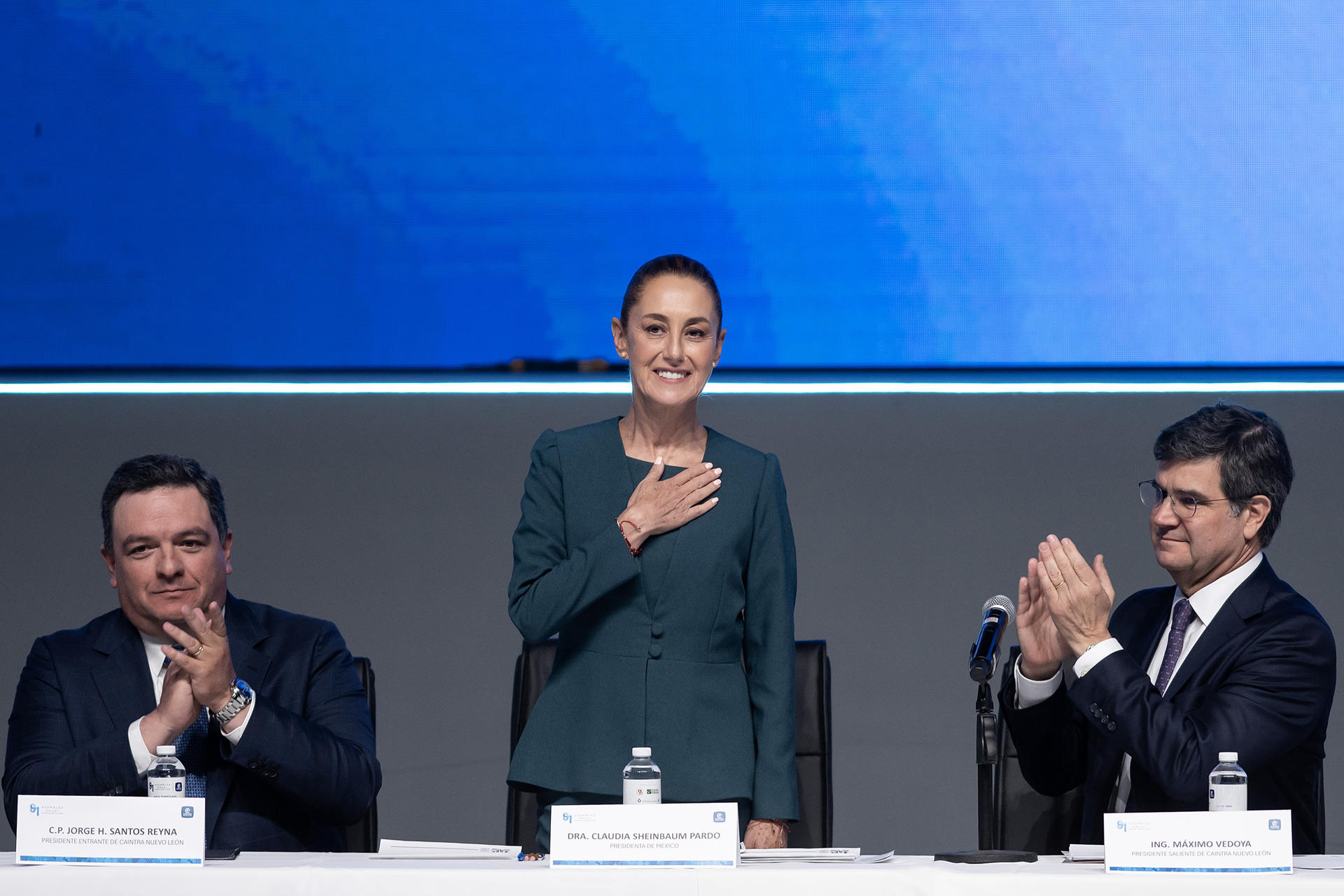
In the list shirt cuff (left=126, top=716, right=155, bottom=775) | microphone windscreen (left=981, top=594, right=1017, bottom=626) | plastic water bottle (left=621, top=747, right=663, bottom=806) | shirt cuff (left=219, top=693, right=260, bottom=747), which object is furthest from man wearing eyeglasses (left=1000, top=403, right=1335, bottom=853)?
shirt cuff (left=126, top=716, right=155, bottom=775)

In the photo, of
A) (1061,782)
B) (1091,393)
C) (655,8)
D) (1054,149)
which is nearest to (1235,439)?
(1061,782)

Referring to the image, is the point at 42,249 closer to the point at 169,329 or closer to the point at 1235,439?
the point at 169,329

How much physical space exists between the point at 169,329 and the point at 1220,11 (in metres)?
2.70

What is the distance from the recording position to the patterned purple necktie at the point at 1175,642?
2.20 metres

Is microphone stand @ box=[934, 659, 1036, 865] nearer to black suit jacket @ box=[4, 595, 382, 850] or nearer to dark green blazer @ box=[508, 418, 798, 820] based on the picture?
dark green blazer @ box=[508, 418, 798, 820]

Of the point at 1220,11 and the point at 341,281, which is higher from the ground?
the point at 1220,11

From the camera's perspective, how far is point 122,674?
216 centimetres

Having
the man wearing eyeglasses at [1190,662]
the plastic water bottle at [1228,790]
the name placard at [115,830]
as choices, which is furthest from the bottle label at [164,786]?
the plastic water bottle at [1228,790]

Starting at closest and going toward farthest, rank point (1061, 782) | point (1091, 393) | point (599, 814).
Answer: point (599, 814) < point (1061, 782) < point (1091, 393)

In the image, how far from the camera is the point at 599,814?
158 cm

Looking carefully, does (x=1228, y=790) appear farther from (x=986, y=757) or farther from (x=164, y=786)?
(x=164, y=786)

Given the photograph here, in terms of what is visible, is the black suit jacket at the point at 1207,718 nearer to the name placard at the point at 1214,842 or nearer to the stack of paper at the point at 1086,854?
the stack of paper at the point at 1086,854

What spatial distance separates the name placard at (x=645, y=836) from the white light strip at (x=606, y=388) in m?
1.85

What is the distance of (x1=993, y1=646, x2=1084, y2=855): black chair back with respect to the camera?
237 cm
